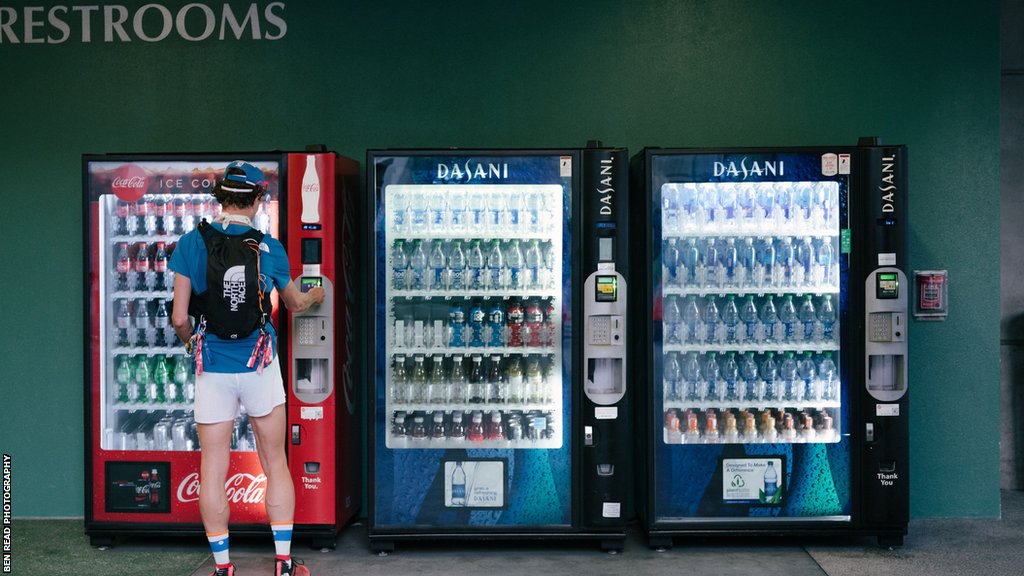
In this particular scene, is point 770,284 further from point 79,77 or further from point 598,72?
point 79,77

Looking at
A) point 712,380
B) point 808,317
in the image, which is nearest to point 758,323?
point 808,317

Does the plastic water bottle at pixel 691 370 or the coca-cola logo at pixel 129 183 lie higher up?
the coca-cola logo at pixel 129 183

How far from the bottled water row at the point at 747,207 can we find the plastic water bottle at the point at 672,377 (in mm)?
702


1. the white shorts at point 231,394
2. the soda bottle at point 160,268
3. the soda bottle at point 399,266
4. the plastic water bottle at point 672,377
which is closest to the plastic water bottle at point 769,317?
the plastic water bottle at point 672,377

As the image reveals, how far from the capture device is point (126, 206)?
4.61 m

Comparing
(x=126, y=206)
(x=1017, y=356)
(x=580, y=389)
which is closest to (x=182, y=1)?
(x=126, y=206)

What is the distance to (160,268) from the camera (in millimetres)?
4668

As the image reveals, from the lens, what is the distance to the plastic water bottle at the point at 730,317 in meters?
4.66

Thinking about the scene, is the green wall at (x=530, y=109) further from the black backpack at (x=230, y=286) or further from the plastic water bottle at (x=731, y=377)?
the black backpack at (x=230, y=286)

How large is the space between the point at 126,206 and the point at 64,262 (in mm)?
920

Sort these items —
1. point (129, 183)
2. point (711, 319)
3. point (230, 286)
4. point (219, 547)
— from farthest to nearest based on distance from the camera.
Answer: point (711, 319) → point (129, 183) → point (219, 547) → point (230, 286)

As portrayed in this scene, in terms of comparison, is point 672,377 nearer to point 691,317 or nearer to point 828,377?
point 691,317

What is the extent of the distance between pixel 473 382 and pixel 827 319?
1.87 m

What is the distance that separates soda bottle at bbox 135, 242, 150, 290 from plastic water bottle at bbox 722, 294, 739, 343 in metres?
3.02
